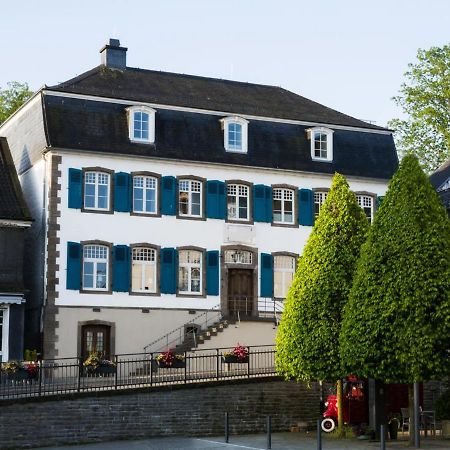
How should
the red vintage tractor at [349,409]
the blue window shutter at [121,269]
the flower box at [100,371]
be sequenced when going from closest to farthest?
the red vintage tractor at [349,409] → the flower box at [100,371] → the blue window shutter at [121,269]

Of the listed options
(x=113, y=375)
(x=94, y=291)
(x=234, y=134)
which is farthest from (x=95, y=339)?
(x=234, y=134)

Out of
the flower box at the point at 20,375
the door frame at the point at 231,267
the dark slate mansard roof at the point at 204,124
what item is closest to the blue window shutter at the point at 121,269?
the dark slate mansard roof at the point at 204,124

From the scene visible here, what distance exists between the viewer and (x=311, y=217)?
4459 centimetres

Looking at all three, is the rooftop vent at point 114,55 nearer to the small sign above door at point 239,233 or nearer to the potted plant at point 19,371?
the small sign above door at point 239,233

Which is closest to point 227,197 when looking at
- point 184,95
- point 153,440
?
point 184,95

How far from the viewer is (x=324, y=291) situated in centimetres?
3136

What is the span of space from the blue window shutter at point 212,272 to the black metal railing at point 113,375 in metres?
4.28

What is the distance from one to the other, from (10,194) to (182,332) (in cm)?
781

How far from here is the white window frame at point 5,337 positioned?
38.5m

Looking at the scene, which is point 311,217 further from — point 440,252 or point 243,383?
point 440,252

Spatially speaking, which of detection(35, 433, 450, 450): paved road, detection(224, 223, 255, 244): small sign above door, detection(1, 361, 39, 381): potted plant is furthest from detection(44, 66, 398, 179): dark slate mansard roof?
detection(35, 433, 450, 450): paved road

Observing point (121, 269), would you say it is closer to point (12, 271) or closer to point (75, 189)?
point (75, 189)

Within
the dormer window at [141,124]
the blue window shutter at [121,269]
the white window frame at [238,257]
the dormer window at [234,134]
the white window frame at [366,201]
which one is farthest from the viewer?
the white window frame at [366,201]

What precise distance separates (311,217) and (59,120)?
10.4 metres
